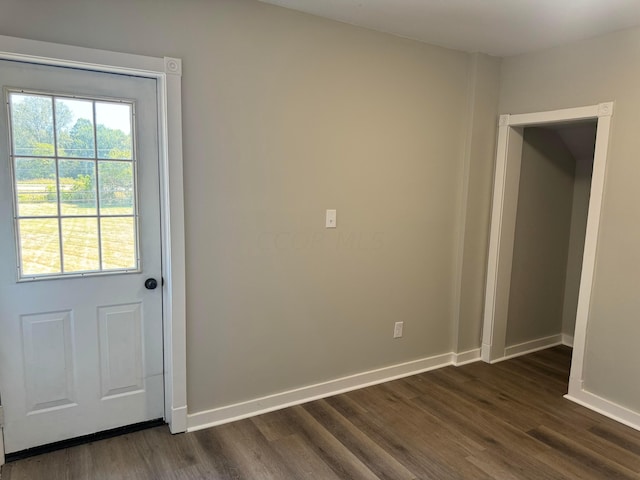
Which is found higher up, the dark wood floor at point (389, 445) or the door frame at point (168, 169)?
the door frame at point (168, 169)

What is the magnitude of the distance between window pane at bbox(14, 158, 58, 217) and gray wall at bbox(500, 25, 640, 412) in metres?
3.25

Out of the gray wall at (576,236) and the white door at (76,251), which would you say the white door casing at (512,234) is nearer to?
the gray wall at (576,236)

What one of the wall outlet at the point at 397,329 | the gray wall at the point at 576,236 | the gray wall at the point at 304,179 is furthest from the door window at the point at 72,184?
the gray wall at the point at 576,236

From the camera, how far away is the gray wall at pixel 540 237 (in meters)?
3.63

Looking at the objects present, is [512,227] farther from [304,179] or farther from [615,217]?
[304,179]

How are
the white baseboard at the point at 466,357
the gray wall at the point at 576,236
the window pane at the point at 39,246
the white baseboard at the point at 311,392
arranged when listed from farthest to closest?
the gray wall at the point at 576,236
the white baseboard at the point at 466,357
the white baseboard at the point at 311,392
the window pane at the point at 39,246

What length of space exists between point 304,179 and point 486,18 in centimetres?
145

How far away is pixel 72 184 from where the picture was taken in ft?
7.16

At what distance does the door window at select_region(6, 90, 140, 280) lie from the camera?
2.07 m

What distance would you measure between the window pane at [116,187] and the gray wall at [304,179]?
0.31 meters

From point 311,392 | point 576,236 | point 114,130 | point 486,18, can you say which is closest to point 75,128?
point 114,130

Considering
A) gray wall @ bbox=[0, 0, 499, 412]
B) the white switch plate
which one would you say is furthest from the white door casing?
the white switch plate

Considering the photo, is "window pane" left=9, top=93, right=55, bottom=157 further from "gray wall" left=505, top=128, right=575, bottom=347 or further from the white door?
"gray wall" left=505, top=128, right=575, bottom=347

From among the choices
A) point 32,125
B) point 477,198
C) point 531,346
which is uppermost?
point 32,125
